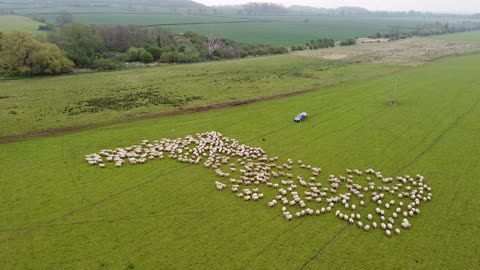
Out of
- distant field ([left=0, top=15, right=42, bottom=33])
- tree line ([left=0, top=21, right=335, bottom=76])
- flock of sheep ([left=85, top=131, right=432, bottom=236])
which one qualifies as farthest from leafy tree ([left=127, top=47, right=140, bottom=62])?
flock of sheep ([left=85, top=131, right=432, bottom=236])

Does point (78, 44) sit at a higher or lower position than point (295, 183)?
higher

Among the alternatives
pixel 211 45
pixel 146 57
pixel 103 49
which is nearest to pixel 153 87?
pixel 146 57

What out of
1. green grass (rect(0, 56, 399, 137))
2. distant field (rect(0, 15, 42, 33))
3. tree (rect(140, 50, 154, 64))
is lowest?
green grass (rect(0, 56, 399, 137))

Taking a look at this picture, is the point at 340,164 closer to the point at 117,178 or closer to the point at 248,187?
the point at 248,187

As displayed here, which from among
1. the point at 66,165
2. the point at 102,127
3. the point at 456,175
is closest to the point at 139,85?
the point at 102,127

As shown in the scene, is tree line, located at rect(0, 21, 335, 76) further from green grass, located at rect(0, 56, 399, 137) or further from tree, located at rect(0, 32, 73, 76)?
green grass, located at rect(0, 56, 399, 137)

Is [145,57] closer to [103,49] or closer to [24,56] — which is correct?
[103,49]

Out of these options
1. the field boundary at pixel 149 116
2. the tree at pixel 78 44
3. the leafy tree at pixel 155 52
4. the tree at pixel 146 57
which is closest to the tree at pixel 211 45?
the leafy tree at pixel 155 52
